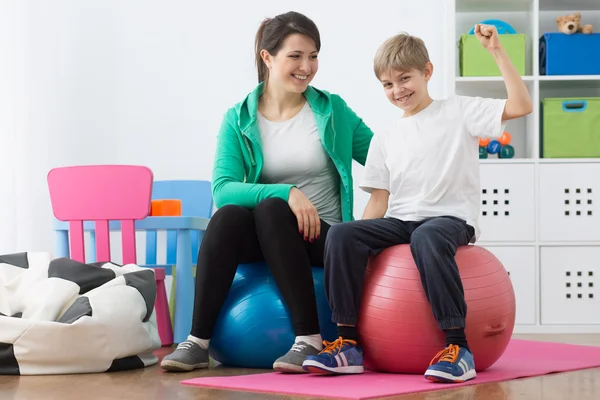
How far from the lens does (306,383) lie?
1952 millimetres

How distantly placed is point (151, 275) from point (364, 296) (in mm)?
809

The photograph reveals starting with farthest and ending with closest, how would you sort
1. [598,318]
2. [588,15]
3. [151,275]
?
1. [588,15]
2. [598,318]
3. [151,275]

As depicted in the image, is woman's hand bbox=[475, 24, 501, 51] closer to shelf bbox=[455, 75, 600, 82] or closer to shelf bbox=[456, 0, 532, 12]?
shelf bbox=[455, 75, 600, 82]

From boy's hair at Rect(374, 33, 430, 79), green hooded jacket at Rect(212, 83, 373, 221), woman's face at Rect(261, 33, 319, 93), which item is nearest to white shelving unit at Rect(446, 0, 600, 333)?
green hooded jacket at Rect(212, 83, 373, 221)

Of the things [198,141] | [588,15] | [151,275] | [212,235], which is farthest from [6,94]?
[588,15]

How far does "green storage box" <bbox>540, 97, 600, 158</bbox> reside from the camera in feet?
12.4

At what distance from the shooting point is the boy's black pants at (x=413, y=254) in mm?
1992

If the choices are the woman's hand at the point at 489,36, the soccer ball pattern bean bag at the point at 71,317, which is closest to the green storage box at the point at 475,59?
the woman's hand at the point at 489,36

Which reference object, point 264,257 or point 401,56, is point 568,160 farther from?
point 264,257

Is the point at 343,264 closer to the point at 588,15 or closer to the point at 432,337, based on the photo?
the point at 432,337

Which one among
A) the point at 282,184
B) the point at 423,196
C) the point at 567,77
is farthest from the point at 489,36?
the point at 567,77

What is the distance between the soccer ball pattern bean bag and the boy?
0.59 metres

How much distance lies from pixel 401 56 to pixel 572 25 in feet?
6.13

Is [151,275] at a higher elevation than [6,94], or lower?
lower
